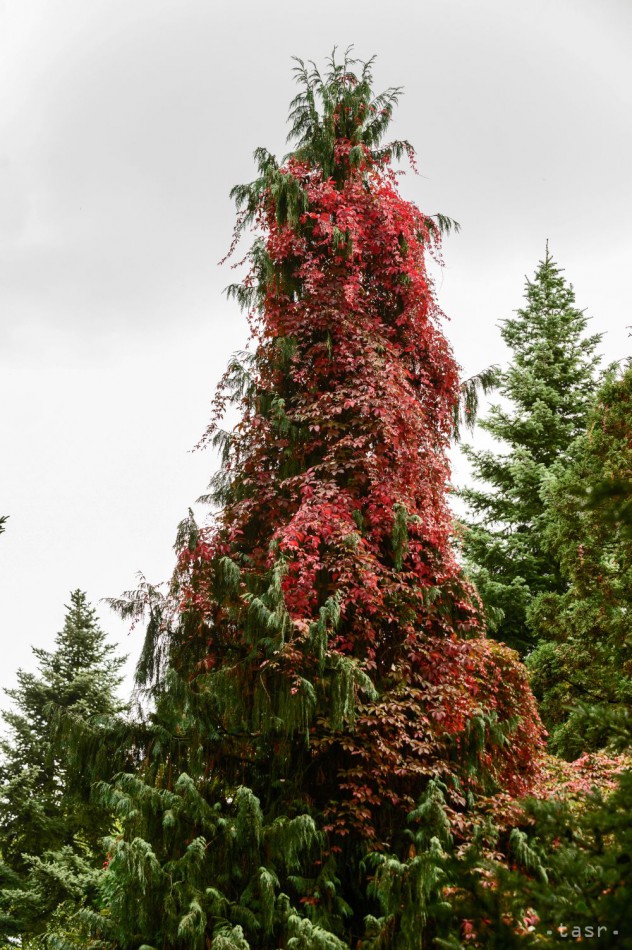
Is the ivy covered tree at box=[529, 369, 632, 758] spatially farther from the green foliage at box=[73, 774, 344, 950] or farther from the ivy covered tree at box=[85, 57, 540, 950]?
the green foliage at box=[73, 774, 344, 950]

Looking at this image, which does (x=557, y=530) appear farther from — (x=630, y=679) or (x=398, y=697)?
(x=398, y=697)

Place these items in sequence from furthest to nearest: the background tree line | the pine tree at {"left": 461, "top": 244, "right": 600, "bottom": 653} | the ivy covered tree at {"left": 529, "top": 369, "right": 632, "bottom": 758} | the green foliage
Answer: the pine tree at {"left": 461, "top": 244, "right": 600, "bottom": 653} → the ivy covered tree at {"left": 529, "top": 369, "right": 632, "bottom": 758} → the background tree line → the green foliage

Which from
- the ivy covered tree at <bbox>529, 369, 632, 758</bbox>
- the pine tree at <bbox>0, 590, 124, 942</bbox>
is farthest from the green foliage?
the ivy covered tree at <bbox>529, 369, 632, 758</bbox>

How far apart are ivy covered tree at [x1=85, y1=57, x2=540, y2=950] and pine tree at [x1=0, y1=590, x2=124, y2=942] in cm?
503

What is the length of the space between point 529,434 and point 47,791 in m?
14.1

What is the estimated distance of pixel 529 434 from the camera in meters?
17.1

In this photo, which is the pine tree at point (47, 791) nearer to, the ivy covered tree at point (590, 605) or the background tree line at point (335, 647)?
the background tree line at point (335, 647)

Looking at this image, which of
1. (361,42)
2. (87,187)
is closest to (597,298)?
(361,42)

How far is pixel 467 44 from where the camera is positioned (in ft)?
131

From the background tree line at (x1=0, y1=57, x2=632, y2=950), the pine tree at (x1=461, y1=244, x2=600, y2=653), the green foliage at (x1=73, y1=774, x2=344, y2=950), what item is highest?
the pine tree at (x1=461, y1=244, x2=600, y2=653)

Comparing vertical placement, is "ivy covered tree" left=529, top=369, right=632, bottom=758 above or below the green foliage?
above

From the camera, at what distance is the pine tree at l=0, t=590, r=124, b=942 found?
1412 cm

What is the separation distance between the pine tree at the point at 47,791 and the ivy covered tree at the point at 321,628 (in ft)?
16.5

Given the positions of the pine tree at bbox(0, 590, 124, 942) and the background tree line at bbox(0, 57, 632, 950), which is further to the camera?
the pine tree at bbox(0, 590, 124, 942)
